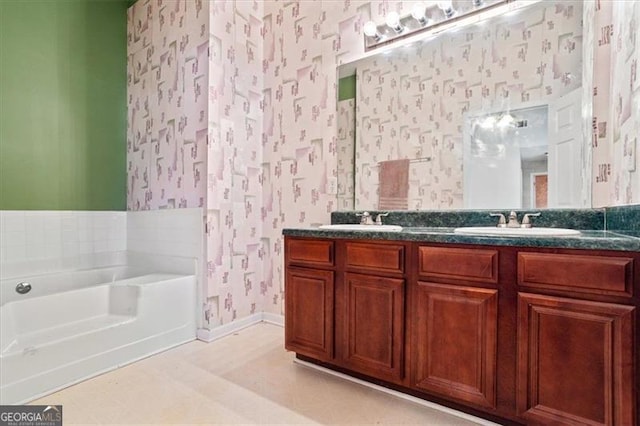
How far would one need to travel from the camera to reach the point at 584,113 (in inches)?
67.0

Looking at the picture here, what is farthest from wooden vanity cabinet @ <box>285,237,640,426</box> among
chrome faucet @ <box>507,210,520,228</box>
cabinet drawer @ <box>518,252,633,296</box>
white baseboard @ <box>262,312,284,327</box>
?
white baseboard @ <box>262,312,284,327</box>

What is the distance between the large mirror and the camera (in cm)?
175

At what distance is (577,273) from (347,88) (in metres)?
1.91

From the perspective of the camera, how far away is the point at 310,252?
1993 millimetres

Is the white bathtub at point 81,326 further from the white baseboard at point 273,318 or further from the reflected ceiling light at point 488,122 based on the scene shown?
the reflected ceiling light at point 488,122

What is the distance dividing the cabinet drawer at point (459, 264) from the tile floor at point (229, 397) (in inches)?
27.4

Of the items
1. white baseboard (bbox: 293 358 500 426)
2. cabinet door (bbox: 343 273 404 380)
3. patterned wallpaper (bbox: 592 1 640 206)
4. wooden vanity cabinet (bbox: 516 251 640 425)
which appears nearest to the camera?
wooden vanity cabinet (bbox: 516 251 640 425)

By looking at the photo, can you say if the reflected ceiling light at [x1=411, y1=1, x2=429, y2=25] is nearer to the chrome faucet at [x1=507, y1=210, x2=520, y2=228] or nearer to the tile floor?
the chrome faucet at [x1=507, y1=210, x2=520, y2=228]

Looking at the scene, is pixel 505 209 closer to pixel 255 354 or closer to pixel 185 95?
pixel 255 354

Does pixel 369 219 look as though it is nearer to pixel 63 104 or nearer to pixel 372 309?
pixel 372 309

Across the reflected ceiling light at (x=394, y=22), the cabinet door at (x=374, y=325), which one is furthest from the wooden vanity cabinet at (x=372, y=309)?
the reflected ceiling light at (x=394, y=22)

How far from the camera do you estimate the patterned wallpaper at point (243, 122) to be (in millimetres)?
2559

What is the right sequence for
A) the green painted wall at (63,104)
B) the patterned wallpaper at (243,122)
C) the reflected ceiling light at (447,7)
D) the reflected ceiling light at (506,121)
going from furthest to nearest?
1. the patterned wallpaper at (243,122)
2. the green painted wall at (63,104)
3. the reflected ceiling light at (447,7)
4. the reflected ceiling light at (506,121)

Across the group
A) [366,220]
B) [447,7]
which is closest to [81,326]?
[366,220]
